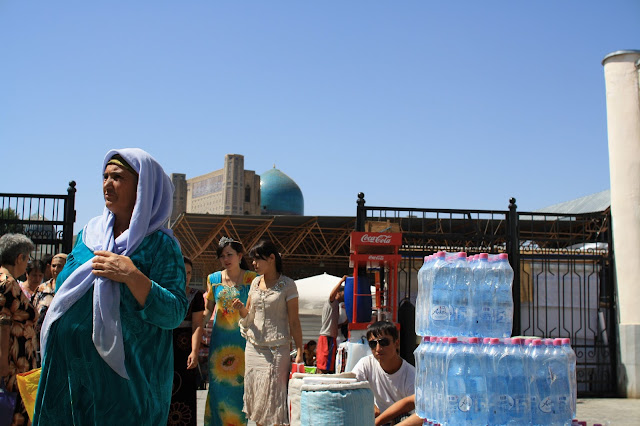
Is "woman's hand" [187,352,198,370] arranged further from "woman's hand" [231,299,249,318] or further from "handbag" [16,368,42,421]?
"handbag" [16,368,42,421]

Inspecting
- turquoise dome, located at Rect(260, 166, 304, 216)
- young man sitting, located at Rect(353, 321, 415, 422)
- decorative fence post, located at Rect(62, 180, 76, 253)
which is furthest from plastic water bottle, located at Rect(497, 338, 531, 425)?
turquoise dome, located at Rect(260, 166, 304, 216)

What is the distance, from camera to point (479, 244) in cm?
1141

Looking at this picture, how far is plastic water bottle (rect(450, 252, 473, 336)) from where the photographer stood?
404cm

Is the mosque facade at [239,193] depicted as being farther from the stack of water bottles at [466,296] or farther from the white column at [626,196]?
the stack of water bottles at [466,296]

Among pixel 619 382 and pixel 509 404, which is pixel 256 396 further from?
pixel 619 382

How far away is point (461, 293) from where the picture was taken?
13.7 feet

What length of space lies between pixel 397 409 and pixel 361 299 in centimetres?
457

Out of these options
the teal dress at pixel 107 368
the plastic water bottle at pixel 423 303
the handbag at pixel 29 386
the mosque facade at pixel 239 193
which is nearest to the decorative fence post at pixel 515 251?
the plastic water bottle at pixel 423 303

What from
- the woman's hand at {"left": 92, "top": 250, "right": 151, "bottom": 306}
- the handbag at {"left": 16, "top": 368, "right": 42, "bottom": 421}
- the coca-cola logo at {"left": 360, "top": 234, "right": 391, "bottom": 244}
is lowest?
the handbag at {"left": 16, "top": 368, "right": 42, "bottom": 421}

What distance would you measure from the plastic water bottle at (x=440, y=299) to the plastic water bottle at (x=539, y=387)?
1.82 ft

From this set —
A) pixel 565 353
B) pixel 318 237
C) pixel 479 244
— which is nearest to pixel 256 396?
pixel 565 353

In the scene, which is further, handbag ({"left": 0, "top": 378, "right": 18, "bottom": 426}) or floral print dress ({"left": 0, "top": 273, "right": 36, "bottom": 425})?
handbag ({"left": 0, "top": 378, "right": 18, "bottom": 426})

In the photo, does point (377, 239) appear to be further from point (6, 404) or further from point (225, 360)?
point (6, 404)

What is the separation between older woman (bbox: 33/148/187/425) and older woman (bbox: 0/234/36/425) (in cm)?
173
